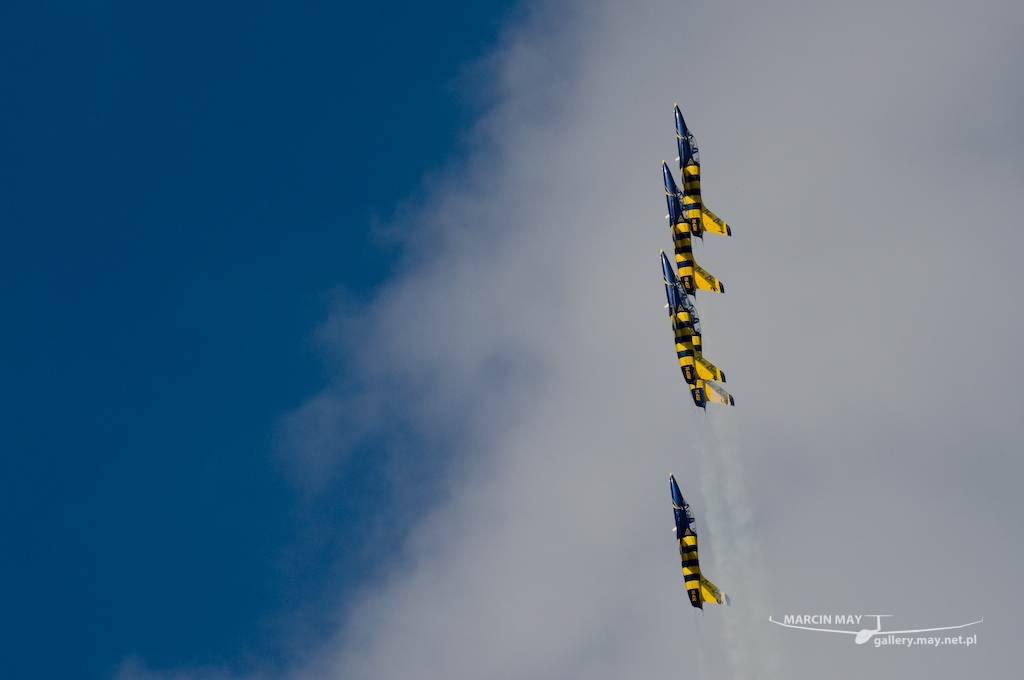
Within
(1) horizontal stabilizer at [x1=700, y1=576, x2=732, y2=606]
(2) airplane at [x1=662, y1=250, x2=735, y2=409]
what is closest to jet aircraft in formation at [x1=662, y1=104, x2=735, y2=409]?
(2) airplane at [x1=662, y1=250, x2=735, y2=409]

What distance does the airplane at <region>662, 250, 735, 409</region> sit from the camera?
17538cm

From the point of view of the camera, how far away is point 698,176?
183 metres

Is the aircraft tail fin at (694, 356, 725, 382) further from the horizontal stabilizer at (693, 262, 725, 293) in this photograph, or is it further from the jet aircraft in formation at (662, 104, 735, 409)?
the horizontal stabilizer at (693, 262, 725, 293)

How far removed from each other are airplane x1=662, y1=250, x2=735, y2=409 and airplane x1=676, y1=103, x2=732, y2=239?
6689mm

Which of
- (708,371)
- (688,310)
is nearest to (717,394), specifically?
(708,371)

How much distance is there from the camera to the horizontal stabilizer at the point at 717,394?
182500mm

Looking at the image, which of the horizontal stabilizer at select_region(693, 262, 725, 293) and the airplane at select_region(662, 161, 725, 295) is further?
the horizontal stabilizer at select_region(693, 262, 725, 293)

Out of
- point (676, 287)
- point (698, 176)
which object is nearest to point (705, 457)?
point (676, 287)

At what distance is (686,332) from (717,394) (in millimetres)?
11305

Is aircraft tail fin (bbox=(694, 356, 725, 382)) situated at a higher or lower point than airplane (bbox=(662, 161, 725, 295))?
lower

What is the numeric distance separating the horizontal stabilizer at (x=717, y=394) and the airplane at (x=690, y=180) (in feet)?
61.0

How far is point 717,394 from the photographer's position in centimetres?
18312

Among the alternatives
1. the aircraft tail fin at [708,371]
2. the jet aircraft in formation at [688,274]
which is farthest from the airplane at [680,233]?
the aircraft tail fin at [708,371]

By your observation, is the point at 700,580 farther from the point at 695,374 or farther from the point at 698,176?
the point at 698,176
